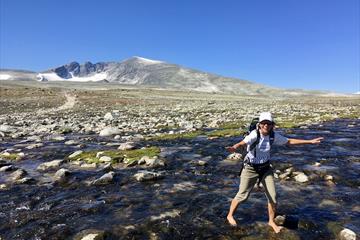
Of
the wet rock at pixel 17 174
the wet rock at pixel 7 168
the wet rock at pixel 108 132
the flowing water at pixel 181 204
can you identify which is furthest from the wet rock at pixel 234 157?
the wet rock at pixel 108 132

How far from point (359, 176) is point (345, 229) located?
21.4 feet

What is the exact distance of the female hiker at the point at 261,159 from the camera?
423 inches

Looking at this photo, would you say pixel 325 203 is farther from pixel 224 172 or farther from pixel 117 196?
pixel 117 196

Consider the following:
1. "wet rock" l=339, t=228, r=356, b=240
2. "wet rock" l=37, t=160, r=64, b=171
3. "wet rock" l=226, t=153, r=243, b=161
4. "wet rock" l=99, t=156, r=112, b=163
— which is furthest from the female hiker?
"wet rock" l=37, t=160, r=64, b=171

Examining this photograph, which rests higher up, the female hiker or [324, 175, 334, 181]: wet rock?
the female hiker

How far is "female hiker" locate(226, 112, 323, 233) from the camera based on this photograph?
1073 centimetres

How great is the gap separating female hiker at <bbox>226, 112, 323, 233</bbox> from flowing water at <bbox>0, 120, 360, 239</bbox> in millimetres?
550

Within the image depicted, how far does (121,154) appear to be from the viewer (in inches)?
832

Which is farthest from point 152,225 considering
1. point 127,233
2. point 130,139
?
point 130,139

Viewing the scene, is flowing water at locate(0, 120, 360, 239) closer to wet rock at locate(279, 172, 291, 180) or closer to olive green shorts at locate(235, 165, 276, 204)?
wet rock at locate(279, 172, 291, 180)

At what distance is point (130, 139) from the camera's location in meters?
28.0

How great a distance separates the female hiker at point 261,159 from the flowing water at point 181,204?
0.55 metres

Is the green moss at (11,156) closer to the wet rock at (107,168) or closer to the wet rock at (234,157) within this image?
the wet rock at (107,168)

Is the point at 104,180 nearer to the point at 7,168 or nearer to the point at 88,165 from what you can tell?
the point at 88,165
